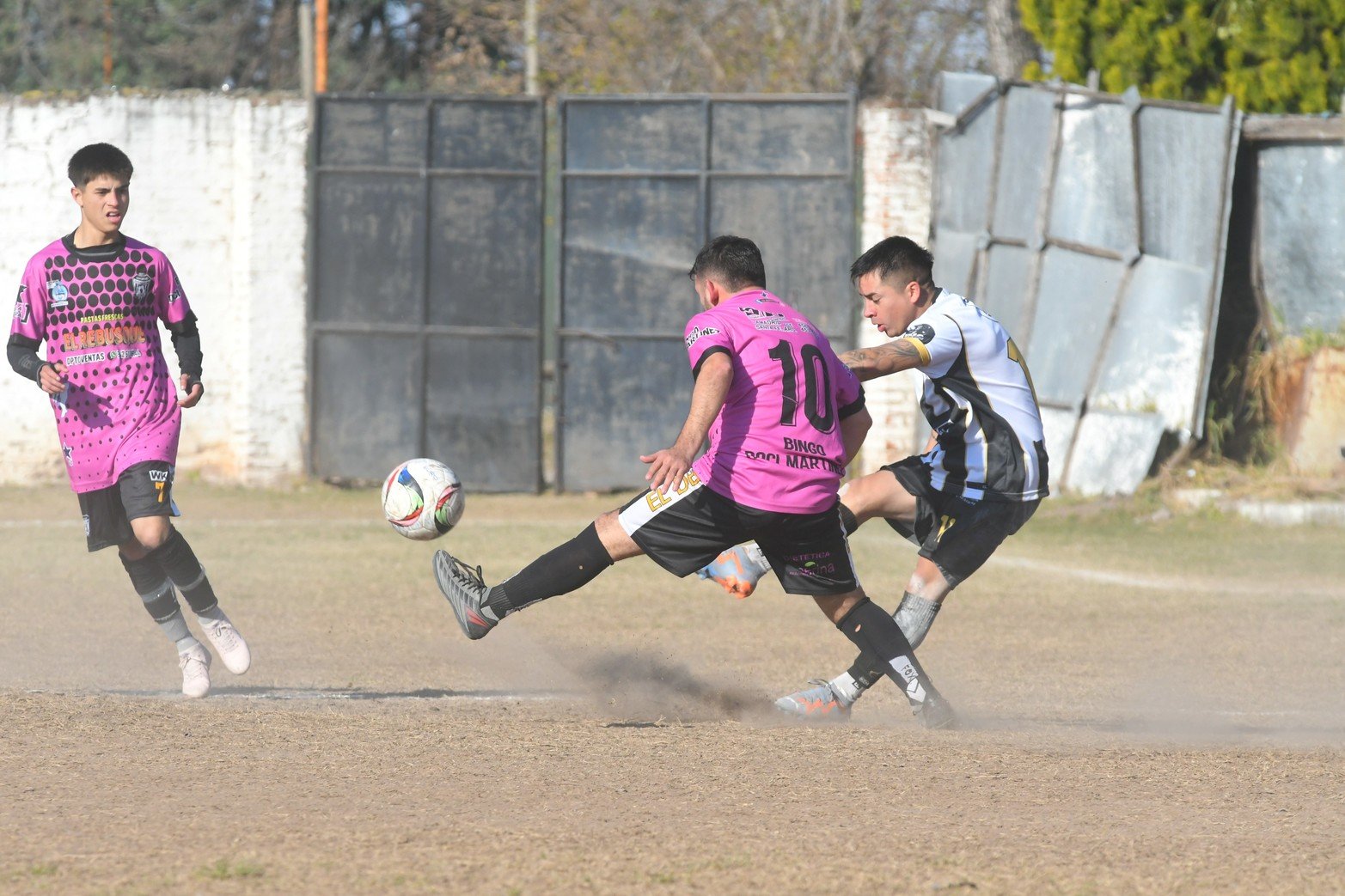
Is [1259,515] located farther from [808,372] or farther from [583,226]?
[808,372]

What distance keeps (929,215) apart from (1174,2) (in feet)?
9.60

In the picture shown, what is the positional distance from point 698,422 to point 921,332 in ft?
3.20

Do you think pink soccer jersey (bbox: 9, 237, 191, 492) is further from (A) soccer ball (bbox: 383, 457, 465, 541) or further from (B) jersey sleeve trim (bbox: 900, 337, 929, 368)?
(B) jersey sleeve trim (bbox: 900, 337, 929, 368)

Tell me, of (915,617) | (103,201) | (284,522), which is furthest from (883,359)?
(284,522)

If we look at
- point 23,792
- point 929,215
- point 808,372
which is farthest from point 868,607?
point 929,215

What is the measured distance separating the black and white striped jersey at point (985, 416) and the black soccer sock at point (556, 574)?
1266 millimetres

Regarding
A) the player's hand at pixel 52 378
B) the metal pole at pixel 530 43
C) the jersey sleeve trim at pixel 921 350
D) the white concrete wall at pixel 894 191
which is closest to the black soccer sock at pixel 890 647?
the jersey sleeve trim at pixel 921 350

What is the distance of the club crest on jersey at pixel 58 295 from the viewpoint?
19.4 feet

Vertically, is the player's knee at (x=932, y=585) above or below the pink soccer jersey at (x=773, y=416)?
below

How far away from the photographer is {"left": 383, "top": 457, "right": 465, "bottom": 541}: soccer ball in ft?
19.5

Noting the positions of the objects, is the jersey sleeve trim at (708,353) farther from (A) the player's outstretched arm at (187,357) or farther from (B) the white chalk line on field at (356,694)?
(A) the player's outstretched arm at (187,357)

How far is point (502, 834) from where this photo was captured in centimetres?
390

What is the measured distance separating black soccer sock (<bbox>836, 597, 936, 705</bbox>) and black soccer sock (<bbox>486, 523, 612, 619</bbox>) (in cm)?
88

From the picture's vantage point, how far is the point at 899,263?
564 centimetres
